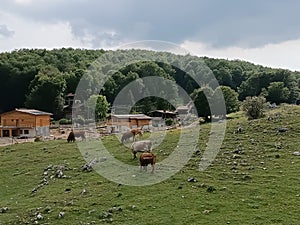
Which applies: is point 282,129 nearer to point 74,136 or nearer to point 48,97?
point 74,136

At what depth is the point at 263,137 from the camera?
106 ft

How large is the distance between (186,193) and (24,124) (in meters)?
60.9

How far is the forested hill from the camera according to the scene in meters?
104

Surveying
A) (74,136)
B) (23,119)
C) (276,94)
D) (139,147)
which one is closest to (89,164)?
(139,147)

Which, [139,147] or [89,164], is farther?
[139,147]

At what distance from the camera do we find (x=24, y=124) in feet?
251

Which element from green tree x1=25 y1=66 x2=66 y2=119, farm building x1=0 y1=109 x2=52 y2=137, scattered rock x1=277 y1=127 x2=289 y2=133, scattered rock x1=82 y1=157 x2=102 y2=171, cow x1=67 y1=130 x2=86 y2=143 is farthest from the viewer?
green tree x1=25 y1=66 x2=66 y2=119

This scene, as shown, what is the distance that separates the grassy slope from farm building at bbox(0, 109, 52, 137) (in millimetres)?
44609

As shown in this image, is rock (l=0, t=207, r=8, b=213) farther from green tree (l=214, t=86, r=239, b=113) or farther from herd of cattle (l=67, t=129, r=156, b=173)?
green tree (l=214, t=86, r=239, b=113)

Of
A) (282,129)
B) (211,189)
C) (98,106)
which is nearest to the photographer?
(211,189)

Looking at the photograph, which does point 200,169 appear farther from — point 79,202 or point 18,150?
point 18,150

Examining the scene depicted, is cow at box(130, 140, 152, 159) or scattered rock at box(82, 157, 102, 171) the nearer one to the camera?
scattered rock at box(82, 157, 102, 171)

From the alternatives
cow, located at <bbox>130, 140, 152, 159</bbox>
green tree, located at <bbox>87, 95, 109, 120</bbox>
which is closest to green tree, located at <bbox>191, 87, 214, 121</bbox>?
green tree, located at <bbox>87, 95, 109, 120</bbox>

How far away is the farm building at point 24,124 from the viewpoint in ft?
249
